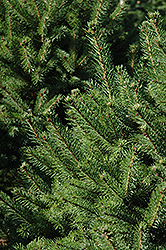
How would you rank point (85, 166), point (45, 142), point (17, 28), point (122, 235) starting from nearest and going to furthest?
point (122, 235), point (85, 166), point (45, 142), point (17, 28)

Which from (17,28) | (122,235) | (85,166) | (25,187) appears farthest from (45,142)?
(17,28)

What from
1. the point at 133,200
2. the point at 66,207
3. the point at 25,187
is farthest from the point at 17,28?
the point at 133,200

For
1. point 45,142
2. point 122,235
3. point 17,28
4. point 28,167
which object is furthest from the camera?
point 17,28

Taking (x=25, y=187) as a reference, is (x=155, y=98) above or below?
above

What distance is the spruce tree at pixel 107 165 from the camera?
1029 millimetres

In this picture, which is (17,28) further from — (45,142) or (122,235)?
(122,235)

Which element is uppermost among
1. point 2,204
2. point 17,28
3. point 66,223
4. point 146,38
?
point 146,38

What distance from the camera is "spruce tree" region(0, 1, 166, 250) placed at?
1.03 metres

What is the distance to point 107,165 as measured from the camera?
111cm

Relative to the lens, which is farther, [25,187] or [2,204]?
[25,187]

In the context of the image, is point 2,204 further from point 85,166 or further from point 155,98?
point 155,98

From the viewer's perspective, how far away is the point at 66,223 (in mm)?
1302

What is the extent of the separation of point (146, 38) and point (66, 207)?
0.85m

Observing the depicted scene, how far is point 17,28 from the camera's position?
1.57 meters
